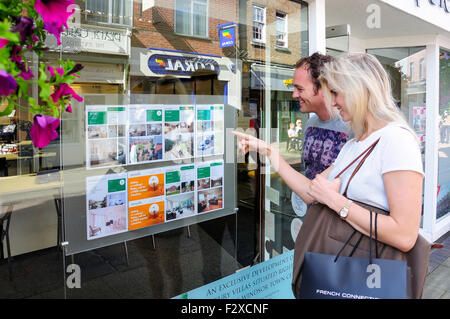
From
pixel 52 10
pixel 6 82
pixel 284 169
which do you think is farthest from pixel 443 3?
pixel 6 82

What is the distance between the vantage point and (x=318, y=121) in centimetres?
278

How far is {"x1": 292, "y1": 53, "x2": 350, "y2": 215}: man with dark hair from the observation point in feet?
8.38

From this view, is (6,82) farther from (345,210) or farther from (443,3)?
(443,3)

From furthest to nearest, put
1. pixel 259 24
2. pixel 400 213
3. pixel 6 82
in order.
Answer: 1. pixel 259 24
2. pixel 400 213
3. pixel 6 82

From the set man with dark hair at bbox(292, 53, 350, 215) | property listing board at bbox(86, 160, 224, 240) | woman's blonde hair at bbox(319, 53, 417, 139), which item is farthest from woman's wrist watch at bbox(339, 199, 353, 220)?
property listing board at bbox(86, 160, 224, 240)

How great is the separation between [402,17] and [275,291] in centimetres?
372

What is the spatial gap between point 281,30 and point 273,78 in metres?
0.48

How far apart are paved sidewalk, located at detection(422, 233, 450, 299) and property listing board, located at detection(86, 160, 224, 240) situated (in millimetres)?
2823

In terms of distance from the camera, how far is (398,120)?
150 cm

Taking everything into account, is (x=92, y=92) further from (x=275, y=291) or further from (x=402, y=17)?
(x=402, y=17)

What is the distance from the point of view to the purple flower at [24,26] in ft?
2.73

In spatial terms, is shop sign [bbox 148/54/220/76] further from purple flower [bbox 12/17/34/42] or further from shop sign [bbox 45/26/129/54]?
purple flower [bbox 12/17/34/42]
